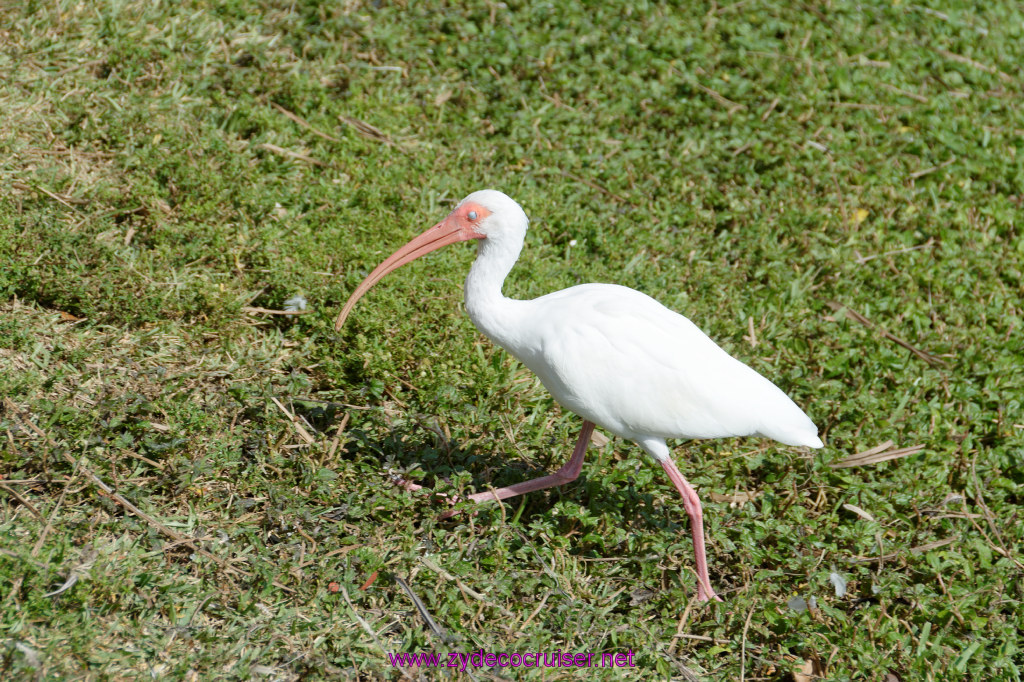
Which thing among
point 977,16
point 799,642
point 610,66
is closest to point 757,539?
point 799,642

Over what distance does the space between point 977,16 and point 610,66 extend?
11.0ft

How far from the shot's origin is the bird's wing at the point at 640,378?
3736mm

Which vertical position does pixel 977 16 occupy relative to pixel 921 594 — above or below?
above

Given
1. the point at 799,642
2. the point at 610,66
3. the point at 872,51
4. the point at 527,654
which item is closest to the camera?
the point at 527,654

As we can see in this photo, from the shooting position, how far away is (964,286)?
5.59 m

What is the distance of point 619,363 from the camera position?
378 cm

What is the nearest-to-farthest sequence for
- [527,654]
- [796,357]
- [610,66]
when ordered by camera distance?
[527,654], [796,357], [610,66]

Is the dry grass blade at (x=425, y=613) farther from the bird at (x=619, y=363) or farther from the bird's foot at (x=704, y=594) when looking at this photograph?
the bird's foot at (x=704, y=594)

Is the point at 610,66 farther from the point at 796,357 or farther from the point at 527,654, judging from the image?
the point at 527,654

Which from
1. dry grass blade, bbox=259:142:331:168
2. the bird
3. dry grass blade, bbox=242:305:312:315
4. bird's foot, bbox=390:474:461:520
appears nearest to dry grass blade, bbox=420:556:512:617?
bird's foot, bbox=390:474:461:520

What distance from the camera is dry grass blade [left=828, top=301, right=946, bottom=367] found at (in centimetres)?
520

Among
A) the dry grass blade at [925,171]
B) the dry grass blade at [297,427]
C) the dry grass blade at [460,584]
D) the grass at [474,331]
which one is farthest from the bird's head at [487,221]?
the dry grass blade at [925,171]

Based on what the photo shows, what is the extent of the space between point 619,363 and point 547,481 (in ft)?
2.27

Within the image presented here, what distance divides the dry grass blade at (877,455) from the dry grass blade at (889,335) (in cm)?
66
